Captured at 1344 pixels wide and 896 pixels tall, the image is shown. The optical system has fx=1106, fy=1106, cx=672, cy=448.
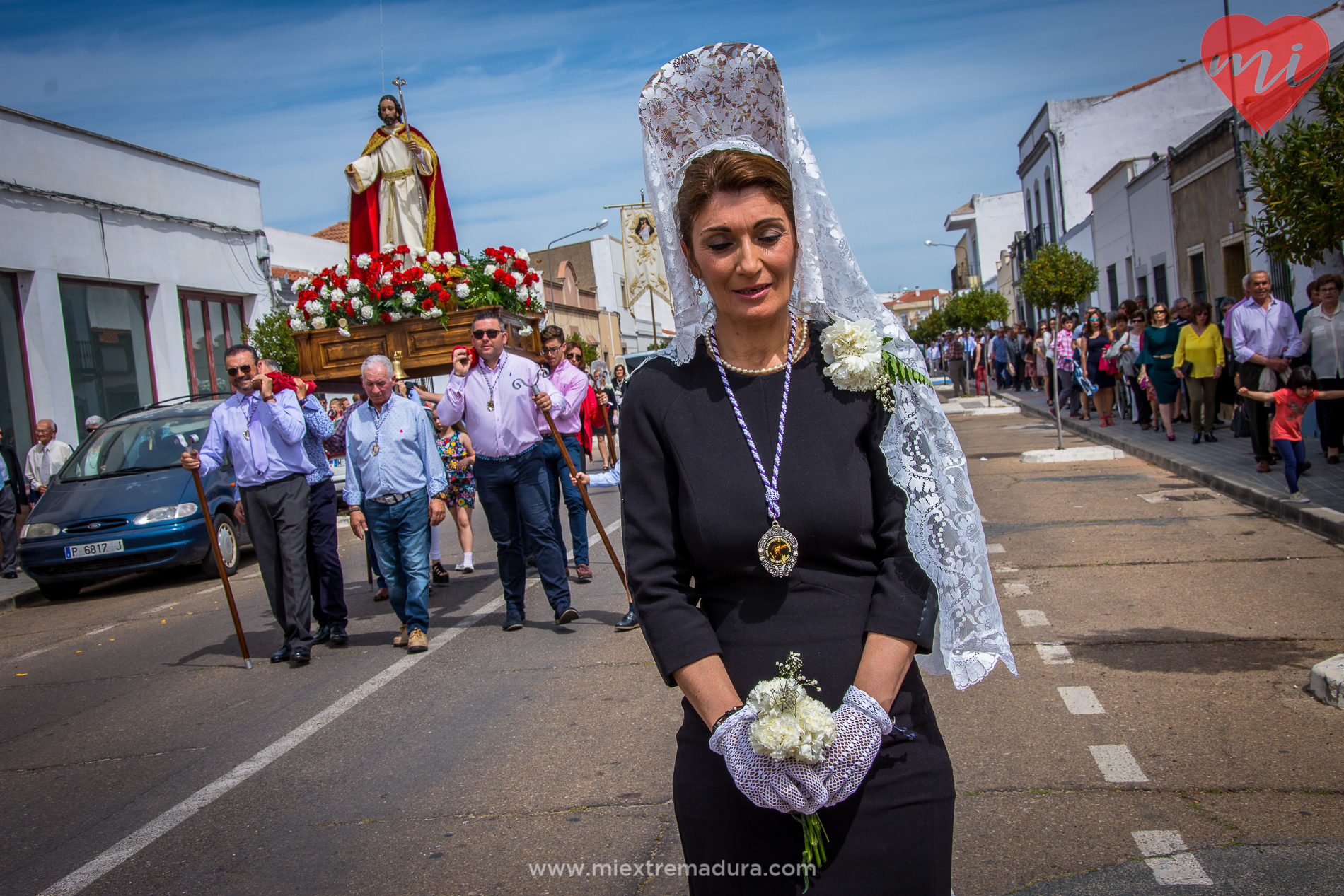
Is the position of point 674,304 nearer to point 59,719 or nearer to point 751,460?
point 751,460

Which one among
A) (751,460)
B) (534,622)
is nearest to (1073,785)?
(751,460)

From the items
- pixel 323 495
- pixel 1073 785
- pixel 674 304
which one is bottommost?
pixel 1073 785

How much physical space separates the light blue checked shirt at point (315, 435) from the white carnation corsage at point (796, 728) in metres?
6.43

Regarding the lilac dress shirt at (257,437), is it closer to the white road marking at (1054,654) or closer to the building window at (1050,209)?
the white road marking at (1054,654)

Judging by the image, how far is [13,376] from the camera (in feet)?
57.7

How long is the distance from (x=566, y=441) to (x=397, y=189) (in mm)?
3425

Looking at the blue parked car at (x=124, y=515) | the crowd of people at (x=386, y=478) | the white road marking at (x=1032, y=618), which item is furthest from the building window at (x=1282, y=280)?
the blue parked car at (x=124, y=515)

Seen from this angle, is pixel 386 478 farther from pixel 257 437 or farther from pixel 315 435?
pixel 257 437

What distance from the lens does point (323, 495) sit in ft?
26.3

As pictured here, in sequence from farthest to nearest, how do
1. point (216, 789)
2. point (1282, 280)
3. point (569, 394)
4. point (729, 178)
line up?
point (1282, 280) < point (569, 394) < point (216, 789) < point (729, 178)

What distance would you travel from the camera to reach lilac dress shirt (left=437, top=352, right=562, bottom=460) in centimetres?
780

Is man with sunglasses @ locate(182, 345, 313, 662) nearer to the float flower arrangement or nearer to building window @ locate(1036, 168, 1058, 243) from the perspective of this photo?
the float flower arrangement

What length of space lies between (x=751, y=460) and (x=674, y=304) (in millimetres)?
467

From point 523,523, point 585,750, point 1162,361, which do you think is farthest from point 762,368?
point 1162,361
